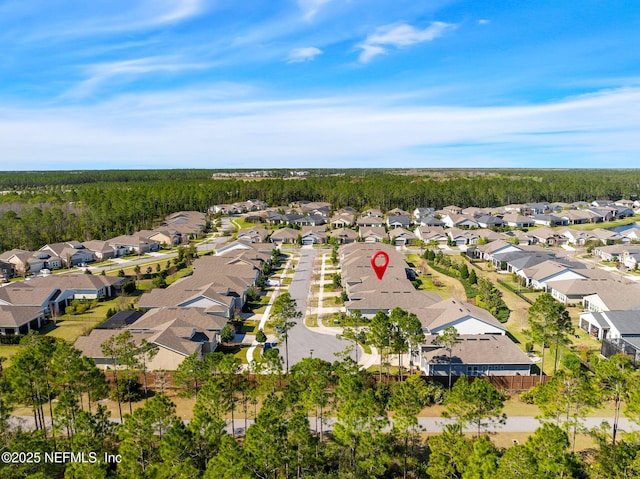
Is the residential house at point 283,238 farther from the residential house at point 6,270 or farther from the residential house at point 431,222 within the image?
the residential house at point 6,270

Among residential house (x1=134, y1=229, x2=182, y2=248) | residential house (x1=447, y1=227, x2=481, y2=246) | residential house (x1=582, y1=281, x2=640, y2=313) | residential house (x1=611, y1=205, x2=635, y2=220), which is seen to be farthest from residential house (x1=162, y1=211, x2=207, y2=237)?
residential house (x1=611, y1=205, x2=635, y2=220)

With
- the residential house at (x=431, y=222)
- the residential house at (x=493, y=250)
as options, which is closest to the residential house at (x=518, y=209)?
the residential house at (x=431, y=222)

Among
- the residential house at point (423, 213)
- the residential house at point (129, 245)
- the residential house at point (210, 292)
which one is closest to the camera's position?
the residential house at point (210, 292)

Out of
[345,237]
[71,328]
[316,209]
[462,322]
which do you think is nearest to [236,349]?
[71,328]

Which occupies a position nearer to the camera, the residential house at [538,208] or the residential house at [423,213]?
the residential house at [423,213]

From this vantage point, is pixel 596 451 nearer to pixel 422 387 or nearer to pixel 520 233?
pixel 422 387

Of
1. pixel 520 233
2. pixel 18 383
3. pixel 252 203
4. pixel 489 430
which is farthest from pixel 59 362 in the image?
pixel 252 203

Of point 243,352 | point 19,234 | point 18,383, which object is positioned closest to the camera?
point 18,383
